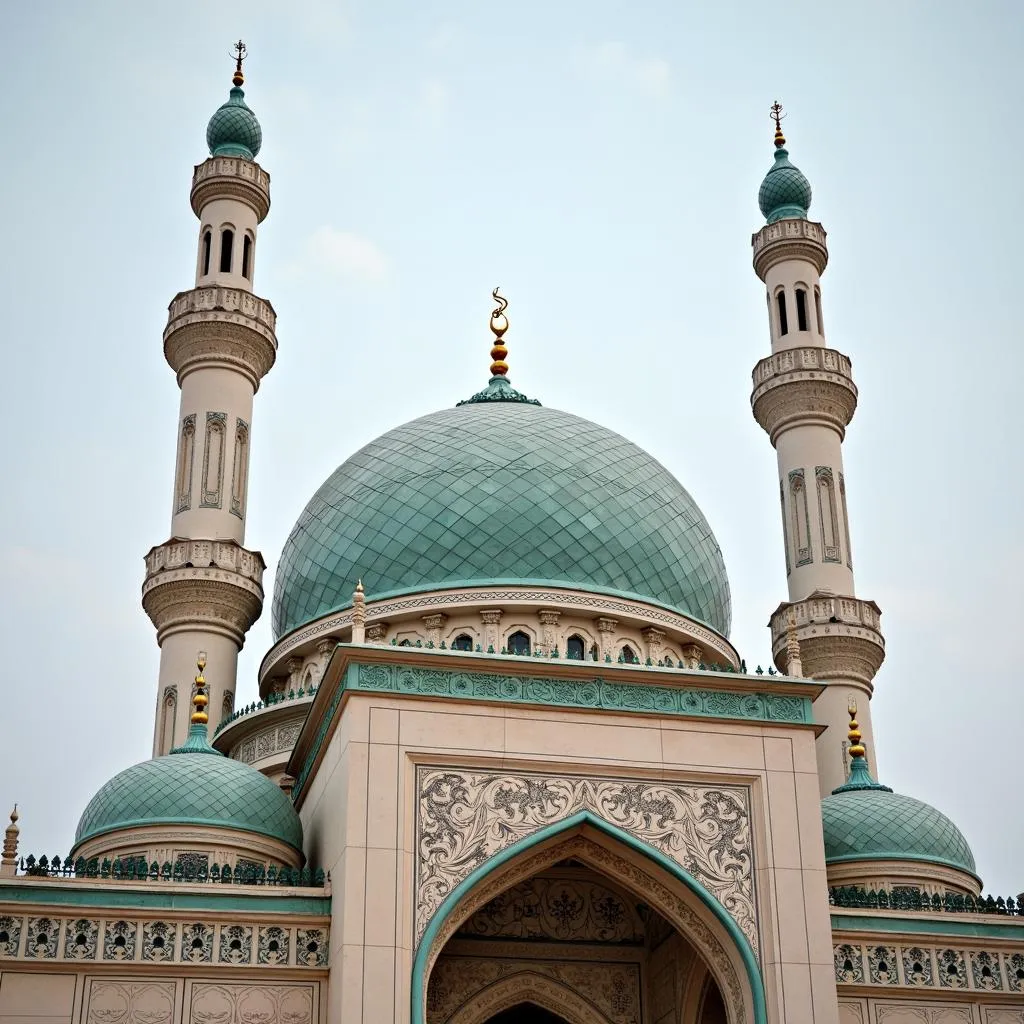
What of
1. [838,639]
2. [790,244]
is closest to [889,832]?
[838,639]

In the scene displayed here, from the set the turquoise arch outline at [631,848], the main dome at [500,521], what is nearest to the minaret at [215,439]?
the main dome at [500,521]

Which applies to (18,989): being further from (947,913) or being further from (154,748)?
(947,913)

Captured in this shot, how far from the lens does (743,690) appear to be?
1130 centimetres

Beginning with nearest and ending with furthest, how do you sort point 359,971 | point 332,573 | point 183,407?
point 359,971 < point 332,573 < point 183,407

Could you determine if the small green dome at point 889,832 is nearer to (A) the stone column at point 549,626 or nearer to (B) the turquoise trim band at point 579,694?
(B) the turquoise trim band at point 579,694

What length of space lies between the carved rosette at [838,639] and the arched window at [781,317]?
3.52 meters

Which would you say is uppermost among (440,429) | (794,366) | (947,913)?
(794,366)

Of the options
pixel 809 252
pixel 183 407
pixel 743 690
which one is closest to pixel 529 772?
pixel 743 690

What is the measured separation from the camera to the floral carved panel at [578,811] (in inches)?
407

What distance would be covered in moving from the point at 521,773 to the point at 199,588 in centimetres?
595

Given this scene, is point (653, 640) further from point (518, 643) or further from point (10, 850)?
point (10, 850)

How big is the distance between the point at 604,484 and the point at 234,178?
239 inches

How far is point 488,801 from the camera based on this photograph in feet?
34.6

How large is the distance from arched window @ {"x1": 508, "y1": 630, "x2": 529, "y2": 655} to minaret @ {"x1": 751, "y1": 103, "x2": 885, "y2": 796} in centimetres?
341
